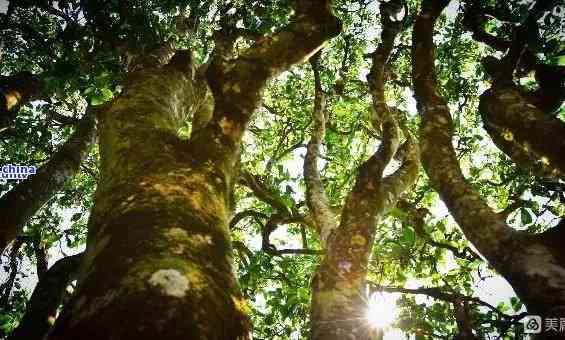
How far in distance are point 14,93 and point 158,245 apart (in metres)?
6.28

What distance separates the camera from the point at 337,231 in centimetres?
357

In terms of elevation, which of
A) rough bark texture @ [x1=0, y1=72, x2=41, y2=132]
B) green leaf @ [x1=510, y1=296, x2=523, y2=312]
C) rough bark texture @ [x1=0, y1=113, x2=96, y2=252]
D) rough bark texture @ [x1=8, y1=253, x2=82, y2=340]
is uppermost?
rough bark texture @ [x1=0, y1=72, x2=41, y2=132]

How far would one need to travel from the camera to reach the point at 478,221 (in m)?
3.14

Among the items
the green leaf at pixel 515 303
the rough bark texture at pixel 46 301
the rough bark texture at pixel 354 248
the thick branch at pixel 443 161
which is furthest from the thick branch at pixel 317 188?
the rough bark texture at pixel 46 301

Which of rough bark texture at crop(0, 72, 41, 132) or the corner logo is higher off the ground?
rough bark texture at crop(0, 72, 41, 132)

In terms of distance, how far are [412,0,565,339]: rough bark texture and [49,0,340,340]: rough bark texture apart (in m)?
1.46

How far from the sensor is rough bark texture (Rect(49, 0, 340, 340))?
1374mm

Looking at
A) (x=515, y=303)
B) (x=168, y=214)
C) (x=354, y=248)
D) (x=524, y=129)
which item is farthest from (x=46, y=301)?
(x=515, y=303)

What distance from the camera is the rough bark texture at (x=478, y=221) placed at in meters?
2.38

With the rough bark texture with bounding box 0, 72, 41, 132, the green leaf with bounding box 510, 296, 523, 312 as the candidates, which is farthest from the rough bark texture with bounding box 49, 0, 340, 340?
the green leaf with bounding box 510, 296, 523, 312

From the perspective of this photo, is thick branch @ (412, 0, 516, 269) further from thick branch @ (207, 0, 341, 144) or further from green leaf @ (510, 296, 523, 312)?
green leaf @ (510, 296, 523, 312)

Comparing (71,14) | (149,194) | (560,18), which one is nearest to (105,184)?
(149,194)

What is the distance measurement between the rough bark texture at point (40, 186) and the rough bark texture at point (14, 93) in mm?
900

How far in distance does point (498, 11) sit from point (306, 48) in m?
3.73
